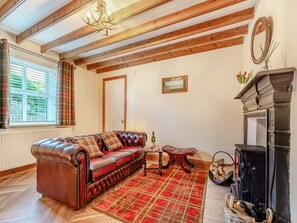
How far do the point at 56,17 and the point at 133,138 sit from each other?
2614 mm

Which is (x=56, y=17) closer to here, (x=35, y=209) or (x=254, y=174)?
(x=35, y=209)

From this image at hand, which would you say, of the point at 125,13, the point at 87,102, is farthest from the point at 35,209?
the point at 87,102

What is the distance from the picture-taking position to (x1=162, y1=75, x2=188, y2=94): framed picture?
3729mm

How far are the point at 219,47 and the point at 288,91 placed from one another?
Result: 248 centimetres

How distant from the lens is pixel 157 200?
210 cm

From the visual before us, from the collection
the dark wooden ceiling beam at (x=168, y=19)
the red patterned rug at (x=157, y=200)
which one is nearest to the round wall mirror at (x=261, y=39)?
the dark wooden ceiling beam at (x=168, y=19)

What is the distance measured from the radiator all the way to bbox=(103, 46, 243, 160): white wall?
229cm

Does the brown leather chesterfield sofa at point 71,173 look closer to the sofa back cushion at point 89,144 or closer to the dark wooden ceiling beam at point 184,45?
the sofa back cushion at point 89,144

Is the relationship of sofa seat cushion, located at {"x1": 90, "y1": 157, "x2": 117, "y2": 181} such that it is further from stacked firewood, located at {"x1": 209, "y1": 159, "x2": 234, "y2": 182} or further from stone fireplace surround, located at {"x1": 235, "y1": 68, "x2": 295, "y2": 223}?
stone fireplace surround, located at {"x1": 235, "y1": 68, "x2": 295, "y2": 223}

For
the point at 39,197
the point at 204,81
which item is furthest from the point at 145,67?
the point at 39,197

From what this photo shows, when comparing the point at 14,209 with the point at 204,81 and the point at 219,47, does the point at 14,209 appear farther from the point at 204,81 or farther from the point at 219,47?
the point at 219,47

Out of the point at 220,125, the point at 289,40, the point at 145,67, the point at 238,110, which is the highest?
the point at 145,67

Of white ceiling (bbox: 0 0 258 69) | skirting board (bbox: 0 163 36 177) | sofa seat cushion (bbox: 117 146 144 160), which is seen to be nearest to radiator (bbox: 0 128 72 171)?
skirting board (bbox: 0 163 36 177)

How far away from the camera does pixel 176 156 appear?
10.2ft
